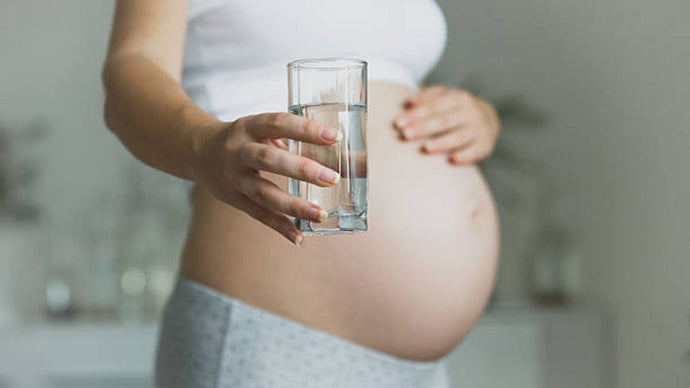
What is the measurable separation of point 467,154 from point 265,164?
1.89ft

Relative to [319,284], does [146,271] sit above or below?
below

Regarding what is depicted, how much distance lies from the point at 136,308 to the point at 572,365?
3.58ft

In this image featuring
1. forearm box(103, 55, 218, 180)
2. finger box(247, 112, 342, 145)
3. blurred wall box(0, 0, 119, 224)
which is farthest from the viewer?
blurred wall box(0, 0, 119, 224)

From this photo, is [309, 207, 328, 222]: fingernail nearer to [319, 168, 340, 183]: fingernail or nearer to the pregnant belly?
[319, 168, 340, 183]: fingernail

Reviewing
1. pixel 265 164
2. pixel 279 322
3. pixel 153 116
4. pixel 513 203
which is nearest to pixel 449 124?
pixel 279 322

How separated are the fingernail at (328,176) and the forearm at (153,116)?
0.32ft

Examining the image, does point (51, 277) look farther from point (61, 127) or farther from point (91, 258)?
point (61, 127)

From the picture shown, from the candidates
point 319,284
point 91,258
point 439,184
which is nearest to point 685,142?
point 439,184

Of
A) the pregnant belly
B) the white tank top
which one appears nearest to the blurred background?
the pregnant belly

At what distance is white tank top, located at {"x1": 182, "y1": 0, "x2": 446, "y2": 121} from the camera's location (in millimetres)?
895

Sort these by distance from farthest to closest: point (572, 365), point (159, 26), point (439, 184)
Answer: point (572, 365), point (439, 184), point (159, 26)

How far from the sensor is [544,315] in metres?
2.28

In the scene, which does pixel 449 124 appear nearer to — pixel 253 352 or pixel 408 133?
pixel 408 133

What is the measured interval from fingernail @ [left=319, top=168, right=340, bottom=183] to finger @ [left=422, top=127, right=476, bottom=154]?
0.50 metres
